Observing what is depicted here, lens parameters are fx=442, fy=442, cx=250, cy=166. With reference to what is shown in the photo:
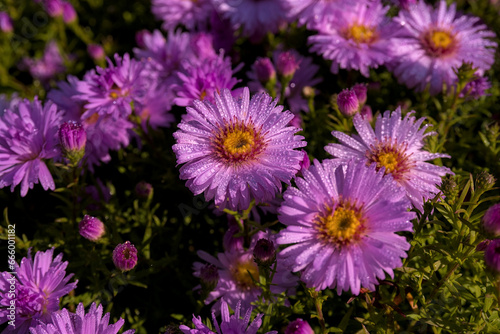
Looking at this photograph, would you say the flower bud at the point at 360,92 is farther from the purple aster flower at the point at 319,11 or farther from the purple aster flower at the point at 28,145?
the purple aster flower at the point at 28,145

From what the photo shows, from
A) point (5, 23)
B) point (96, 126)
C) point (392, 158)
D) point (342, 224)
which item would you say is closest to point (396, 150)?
point (392, 158)

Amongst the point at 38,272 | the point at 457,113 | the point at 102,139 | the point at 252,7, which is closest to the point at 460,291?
the point at 457,113

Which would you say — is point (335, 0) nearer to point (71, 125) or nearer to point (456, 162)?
point (456, 162)

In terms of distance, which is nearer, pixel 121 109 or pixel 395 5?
pixel 121 109

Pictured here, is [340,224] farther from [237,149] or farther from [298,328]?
[237,149]

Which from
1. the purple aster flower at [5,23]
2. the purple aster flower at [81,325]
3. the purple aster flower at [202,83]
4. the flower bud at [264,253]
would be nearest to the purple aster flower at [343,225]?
the flower bud at [264,253]

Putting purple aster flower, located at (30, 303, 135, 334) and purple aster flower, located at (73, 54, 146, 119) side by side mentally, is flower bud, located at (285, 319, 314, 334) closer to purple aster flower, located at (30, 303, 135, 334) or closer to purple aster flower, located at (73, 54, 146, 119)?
purple aster flower, located at (30, 303, 135, 334)
